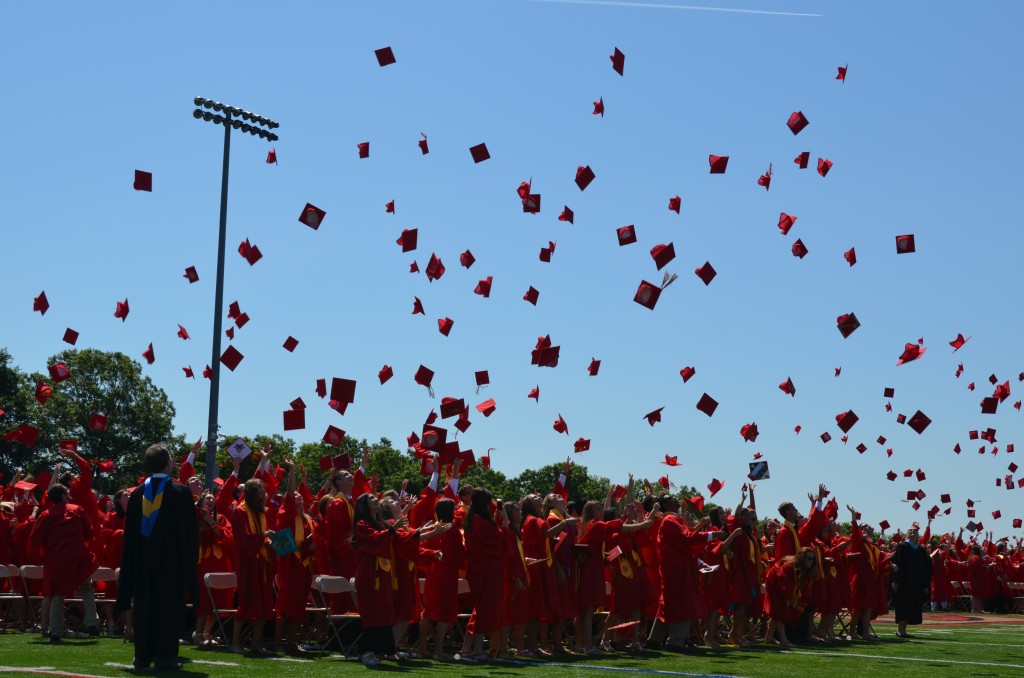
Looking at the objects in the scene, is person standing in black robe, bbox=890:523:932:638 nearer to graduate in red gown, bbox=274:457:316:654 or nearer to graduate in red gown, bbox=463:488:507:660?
graduate in red gown, bbox=463:488:507:660

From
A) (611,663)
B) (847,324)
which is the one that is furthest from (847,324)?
(611,663)

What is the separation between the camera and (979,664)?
14320 millimetres

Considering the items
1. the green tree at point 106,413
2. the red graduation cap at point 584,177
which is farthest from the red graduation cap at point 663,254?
the green tree at point 106,413

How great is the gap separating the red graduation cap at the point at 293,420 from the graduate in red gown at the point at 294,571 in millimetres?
4935

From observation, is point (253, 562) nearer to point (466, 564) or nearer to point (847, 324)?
point (466, 564)

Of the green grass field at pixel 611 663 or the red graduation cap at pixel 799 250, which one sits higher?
the red graduation cap at pixel 799 250

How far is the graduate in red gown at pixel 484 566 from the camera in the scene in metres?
13.6

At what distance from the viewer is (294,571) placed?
13891 millimetres

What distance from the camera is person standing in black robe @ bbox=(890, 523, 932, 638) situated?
2173 cm

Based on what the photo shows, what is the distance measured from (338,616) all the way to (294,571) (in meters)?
1.07

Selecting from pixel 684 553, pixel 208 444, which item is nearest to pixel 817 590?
pixel 684 553

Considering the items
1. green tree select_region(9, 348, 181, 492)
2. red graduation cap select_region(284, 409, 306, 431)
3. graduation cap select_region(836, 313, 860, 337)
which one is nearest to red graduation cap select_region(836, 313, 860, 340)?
graduation cap select_region(836, 313, 860, 337)

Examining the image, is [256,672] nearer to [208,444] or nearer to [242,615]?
[242,615]

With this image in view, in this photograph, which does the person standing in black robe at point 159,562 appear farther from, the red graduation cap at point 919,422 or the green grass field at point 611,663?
the red graduation cap at point 919,422
